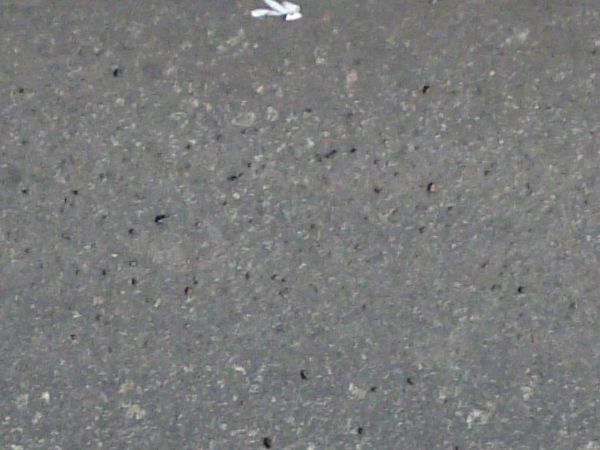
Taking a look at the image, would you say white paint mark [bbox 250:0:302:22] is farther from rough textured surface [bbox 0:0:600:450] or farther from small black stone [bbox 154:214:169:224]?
small black stone [bbox 154:214:169:224]

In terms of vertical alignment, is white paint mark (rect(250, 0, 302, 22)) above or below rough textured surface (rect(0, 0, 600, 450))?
above

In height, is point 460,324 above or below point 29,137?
below

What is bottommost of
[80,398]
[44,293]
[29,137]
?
[80,398]

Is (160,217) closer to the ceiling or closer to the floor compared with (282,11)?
closer to the floor

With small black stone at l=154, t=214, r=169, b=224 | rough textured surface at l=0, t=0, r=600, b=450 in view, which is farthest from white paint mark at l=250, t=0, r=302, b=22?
small black stone at l=154, t=214, r=169, b=224

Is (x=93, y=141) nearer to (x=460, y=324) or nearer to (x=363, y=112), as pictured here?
(x=363, y=112)

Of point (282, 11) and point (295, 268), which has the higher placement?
point (282, 11)

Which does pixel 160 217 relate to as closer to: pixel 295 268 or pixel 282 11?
pixel 295 268

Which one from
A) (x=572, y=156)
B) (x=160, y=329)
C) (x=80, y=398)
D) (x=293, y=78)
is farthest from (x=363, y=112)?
(x=80, y=398)

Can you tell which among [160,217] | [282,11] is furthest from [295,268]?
[282,11]
